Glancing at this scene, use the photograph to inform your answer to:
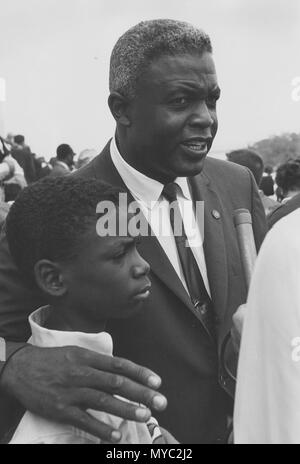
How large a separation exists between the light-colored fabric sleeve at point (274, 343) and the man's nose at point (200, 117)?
639 mm

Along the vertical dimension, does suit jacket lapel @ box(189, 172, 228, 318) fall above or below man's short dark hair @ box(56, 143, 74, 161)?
above

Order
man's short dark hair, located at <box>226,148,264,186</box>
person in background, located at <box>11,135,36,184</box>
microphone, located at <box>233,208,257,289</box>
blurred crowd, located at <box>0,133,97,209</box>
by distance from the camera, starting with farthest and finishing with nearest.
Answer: person in background, located at <box>11,135,36,184</box>
blurred crowd, located at <box>0,133,97,209</box>
man's short dark hair, located at <box>226,148,264,186</box>
microphone, located at <box>233,208,257,289</box>

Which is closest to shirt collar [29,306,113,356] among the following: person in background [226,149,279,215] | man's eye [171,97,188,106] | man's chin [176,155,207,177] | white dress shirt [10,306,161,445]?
white dress shirt [10,306,161,445]

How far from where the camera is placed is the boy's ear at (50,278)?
4.78 feet

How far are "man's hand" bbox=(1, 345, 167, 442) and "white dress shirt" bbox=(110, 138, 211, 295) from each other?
19.2 inches

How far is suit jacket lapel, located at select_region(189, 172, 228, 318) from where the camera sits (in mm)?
1706

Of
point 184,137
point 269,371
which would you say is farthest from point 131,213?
point 269,371

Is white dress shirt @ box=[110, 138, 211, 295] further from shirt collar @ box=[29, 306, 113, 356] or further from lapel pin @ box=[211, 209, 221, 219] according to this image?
shirt collar @ box=[29, 306, 113, 356]

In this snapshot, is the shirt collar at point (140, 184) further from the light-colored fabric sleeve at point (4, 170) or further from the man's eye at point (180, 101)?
the light-colored fabric sleeve at point (4, 170)

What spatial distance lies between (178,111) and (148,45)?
0.63 feet

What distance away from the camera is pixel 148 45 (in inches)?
68.7

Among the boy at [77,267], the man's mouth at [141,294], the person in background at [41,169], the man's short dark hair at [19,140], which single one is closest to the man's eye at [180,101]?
the boy at [77,267]

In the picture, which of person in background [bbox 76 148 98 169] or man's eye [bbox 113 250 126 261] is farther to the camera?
person in background [bbox 76 148 98 169]
